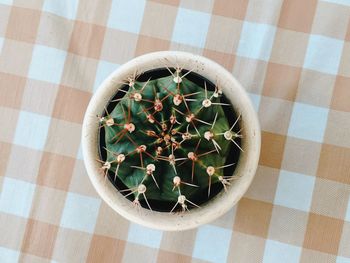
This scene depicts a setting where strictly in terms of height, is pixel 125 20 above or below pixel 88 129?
above

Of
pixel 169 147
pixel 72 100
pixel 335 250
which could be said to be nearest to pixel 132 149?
pixel 169 147

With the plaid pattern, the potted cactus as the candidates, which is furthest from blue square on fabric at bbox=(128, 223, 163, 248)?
the potted cactus

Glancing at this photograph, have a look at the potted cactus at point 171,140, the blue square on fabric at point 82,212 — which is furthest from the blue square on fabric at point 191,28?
the blue square on fabric at point 82,212

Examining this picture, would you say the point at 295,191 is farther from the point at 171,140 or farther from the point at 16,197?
the point at 16,197

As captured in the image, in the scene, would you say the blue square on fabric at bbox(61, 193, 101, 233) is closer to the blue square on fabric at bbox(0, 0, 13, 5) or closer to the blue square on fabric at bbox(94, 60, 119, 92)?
the blue square on fabric at bbox(94, 60, 119, 92)

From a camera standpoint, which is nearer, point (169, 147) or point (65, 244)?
point (169, 147)

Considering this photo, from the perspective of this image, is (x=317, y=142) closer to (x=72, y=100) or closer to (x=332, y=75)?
(x=332, y=75)
